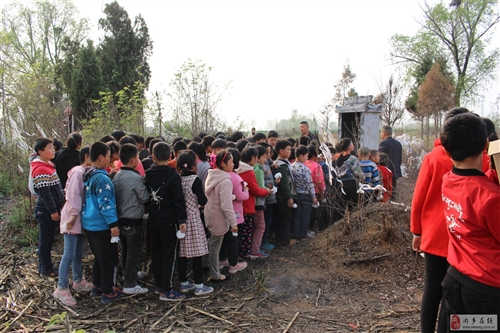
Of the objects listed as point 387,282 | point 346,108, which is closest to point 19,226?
point 387,282

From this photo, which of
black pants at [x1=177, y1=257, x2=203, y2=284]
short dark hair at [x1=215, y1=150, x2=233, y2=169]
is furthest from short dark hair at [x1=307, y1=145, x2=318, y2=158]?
black pants at [x1=177, y1=257, x2=203, y2=284]

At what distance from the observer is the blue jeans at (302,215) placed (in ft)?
21.2

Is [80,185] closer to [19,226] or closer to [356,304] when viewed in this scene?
[19,226]

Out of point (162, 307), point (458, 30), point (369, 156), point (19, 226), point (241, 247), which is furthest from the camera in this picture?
point (458, 30)

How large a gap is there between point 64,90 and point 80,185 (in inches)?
817

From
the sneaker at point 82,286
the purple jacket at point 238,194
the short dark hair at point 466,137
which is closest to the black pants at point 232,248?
the purple jacket at point 238,194

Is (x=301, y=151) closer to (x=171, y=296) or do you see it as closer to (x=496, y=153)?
(x=171, y=296)

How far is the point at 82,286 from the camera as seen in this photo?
461 centimetres

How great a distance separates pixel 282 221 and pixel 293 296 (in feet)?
6.56

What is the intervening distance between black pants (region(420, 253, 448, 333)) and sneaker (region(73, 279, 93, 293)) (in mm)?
3786

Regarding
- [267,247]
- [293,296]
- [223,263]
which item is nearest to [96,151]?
[223,263]

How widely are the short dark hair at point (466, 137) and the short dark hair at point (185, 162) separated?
2.88 m

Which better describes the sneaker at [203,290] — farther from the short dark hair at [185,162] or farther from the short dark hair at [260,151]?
the short dark hair at [260,151]

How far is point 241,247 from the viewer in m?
5.84
